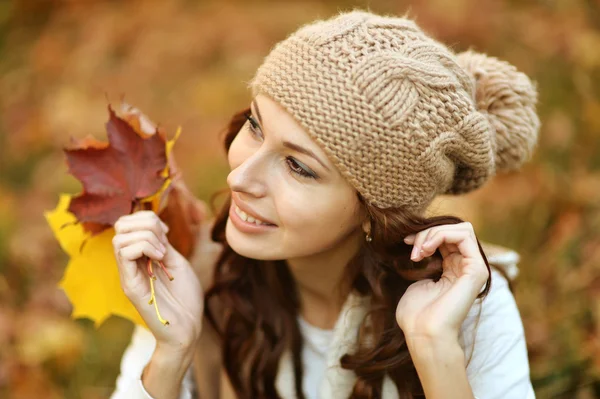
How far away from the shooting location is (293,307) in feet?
7.10

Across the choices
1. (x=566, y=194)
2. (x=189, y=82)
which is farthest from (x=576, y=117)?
(x=189, y=82)

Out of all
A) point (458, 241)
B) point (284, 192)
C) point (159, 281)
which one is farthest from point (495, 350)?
point (159, 281)

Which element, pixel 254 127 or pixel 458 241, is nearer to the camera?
pixel 458 241

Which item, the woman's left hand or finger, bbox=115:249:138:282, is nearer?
the woman's left hand

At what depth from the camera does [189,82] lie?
5.11 meters

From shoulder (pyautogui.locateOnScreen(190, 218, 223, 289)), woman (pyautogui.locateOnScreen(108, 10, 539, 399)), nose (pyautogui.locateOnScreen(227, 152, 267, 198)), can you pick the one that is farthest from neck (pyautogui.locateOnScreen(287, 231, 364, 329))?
nose (pyautogui.locateOnScreen(227, 152, 267, 198))

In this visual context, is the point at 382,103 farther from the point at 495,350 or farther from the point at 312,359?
the point at 312,359

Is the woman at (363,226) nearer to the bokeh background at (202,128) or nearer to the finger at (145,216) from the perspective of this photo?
the finger at (145,216)

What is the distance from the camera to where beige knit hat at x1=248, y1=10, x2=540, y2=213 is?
1.58 metres

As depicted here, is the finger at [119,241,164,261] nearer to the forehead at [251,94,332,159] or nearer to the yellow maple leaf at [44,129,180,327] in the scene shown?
the yellow maple leaf at [44,129,180,327]

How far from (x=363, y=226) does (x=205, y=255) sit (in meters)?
0.67

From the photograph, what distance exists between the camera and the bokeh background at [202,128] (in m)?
2.89

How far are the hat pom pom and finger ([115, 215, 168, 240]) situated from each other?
1036mm

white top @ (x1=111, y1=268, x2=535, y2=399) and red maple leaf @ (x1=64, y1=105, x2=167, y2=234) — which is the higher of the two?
red maple leaf @ (x1=64, y1=105, x2=167, y2=234)
